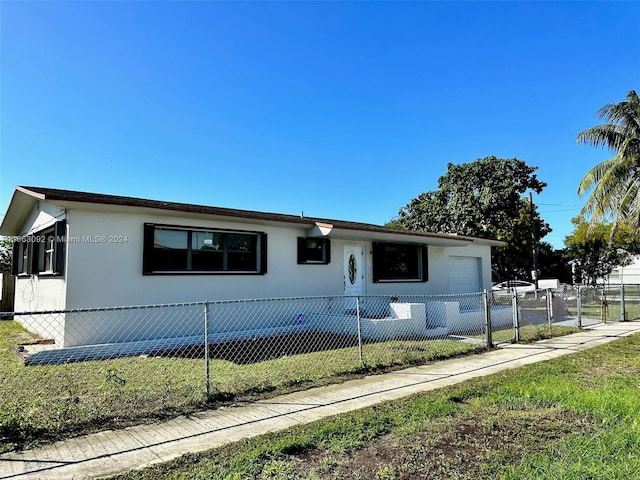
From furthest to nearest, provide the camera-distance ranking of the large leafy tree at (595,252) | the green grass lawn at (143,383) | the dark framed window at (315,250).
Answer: the large leafy tree at (595,252) < the dark framed window at (315,250) < the green grass lawn at (143,383)

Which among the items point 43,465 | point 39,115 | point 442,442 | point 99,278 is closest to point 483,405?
point 442,442

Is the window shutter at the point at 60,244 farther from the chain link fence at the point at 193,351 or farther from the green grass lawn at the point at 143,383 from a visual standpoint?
the green grass lawn at the point at 143,383

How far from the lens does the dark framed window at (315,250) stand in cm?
1174

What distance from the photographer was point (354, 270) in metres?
13.0

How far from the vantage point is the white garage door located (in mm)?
16000

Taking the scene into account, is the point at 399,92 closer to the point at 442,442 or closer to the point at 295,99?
the point at 295,99

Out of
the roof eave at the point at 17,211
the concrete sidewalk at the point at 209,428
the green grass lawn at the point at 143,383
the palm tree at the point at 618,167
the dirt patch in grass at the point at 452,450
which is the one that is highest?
the palm tree at the point at 618,167

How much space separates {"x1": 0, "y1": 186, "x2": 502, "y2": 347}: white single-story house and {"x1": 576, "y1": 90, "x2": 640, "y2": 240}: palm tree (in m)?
5.94

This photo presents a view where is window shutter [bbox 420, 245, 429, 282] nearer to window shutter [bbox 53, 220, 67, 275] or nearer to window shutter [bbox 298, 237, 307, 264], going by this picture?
window shutter [bbox 298, 237, 307, 264]

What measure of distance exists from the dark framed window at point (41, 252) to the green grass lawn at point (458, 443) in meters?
6.67

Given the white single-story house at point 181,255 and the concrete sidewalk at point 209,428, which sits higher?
the white single-story house at point 181,255

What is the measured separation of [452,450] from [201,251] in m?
7.75

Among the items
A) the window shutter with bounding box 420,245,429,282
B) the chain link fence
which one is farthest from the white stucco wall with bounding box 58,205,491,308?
the window shutter with bounding box 420,245,429,282

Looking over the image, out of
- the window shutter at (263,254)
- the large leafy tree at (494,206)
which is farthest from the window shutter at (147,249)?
the large leafy tree at (494,206)
